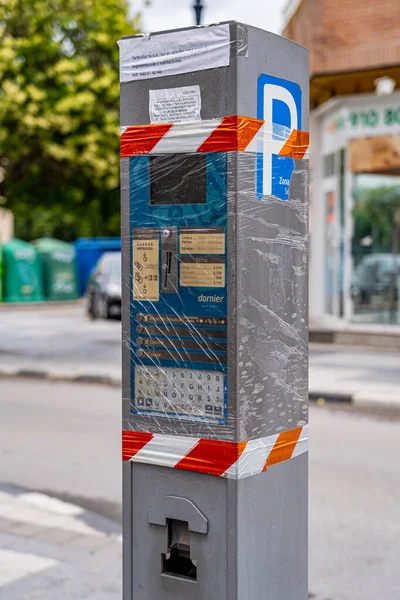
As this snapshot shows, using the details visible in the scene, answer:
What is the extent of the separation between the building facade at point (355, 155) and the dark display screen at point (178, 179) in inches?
476

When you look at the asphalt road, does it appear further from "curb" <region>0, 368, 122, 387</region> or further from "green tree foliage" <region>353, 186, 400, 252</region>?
"green tree foliage" <region>353, 186, 400, 252</region>

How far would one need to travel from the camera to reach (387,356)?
14.1m

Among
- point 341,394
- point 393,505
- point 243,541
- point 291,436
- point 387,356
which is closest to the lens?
point 243,541

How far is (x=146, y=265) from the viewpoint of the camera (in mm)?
2844

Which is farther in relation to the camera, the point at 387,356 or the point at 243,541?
the point at 387,356

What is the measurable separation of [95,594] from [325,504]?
2.31 meters

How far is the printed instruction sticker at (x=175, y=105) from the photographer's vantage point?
273cm

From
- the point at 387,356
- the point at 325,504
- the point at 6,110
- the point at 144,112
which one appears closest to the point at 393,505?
the point at 325,504

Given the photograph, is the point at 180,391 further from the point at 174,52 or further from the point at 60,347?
the point at 60,347

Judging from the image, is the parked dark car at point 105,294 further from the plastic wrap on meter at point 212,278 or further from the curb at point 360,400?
the plastic wrap on meter at point 212,278

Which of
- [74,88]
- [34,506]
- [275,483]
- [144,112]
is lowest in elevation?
[34,506]

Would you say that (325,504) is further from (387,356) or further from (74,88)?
(74,88)

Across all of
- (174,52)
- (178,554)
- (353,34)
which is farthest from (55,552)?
(353,34)

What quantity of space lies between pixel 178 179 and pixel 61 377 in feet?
32.9
